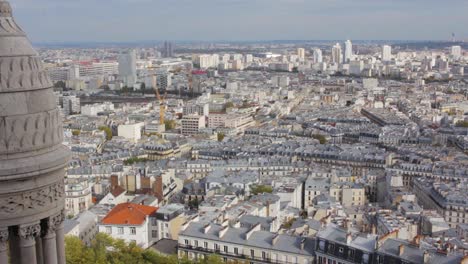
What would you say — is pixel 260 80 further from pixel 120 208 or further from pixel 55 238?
pixel 55 238

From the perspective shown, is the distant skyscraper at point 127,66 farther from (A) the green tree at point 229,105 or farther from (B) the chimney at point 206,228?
(B) the chimney at point 206,228

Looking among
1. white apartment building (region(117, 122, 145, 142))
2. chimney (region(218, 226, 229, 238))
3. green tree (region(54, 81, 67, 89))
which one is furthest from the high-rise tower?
green tree (region(54, 81, 67, 89))

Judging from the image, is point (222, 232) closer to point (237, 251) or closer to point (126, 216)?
point (237, 251)

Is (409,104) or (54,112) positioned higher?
(54,112)

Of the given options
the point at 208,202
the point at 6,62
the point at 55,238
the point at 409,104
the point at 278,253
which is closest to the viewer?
the point at 6,62

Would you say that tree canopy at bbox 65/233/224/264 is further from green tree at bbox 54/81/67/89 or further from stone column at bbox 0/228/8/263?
green tree at bbox 54/81/67/89

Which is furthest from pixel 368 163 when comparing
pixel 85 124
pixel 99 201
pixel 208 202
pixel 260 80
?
pixel 260 80

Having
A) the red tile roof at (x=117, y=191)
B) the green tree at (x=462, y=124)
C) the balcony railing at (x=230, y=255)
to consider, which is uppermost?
the balcony railing at (x=230, y=255)

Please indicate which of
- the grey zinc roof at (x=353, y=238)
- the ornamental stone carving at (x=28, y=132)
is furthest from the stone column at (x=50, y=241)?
the grey zinc roof at (x=353, y=238)
